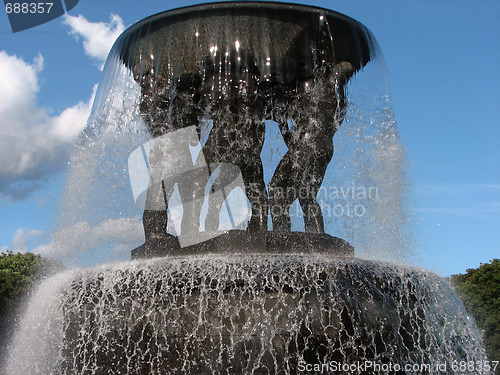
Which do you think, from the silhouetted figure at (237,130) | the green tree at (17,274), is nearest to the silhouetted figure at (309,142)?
the silhouetted figure at (237,130)

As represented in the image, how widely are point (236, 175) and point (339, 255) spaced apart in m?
1.78

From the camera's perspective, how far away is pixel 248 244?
7480 millimetres

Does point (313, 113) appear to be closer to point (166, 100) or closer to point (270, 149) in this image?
point (270, 149)

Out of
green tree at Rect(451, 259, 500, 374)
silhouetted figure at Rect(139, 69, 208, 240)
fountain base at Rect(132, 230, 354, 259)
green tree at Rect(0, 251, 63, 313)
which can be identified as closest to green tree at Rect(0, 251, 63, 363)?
green tree at Rect(0, 251, 63, 313)

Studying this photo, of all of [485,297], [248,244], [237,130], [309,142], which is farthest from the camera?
[485,297]

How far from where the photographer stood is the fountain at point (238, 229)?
6219 mm

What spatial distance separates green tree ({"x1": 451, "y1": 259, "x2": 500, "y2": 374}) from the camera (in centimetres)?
1953

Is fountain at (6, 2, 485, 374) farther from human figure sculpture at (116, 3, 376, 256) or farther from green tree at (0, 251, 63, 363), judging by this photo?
green tree at (0, 251, 63, 363)

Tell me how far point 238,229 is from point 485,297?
17121 millimetres

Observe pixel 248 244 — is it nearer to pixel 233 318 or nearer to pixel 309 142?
pixel 233 318

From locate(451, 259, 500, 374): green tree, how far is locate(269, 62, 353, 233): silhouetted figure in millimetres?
12660

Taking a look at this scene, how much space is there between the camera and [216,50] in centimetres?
834

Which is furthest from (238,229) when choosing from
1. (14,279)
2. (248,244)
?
(14,279)

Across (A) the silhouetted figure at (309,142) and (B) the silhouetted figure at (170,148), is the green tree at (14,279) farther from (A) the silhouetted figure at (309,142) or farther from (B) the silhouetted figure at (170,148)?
(A) the silhouetted figure at (309,142)
